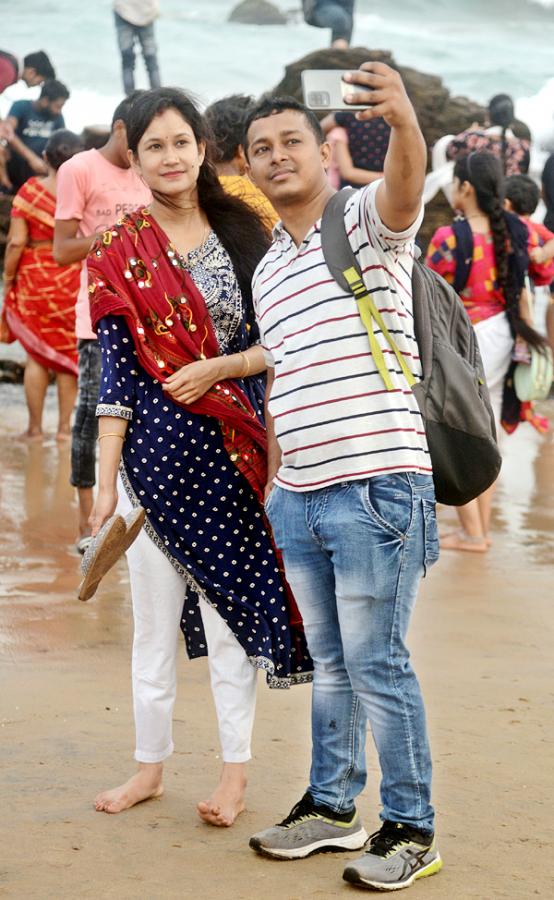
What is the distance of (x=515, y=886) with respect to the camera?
2.73m

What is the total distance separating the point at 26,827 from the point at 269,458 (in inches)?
39.2

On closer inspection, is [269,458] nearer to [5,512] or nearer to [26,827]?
[26,827]

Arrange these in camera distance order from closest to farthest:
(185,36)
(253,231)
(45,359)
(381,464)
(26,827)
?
(381,464)
(26,827)
(253,231)
(45,359)
(185,36)

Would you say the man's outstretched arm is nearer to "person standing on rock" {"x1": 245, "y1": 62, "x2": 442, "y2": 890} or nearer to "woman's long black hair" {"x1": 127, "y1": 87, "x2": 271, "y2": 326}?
"person standing on rock" {"x1": 245, "y1": 62, "x2": 442, "y2": 890}

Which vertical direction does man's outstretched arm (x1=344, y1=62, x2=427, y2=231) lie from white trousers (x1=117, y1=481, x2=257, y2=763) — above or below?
above

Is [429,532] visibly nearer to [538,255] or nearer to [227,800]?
[227,800]

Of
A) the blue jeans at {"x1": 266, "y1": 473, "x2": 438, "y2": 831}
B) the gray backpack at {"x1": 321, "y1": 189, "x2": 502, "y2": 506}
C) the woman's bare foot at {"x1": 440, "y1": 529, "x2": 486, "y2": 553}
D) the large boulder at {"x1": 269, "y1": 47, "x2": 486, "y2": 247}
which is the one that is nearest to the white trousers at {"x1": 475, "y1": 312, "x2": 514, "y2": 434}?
the woman's bare foot at {"x1": 440, "y1": 529, "x2": 486, "y2": 553}

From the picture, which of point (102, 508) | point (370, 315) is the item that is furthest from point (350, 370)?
point (102, 508)

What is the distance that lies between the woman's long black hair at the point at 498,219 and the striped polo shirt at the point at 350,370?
3.05 m

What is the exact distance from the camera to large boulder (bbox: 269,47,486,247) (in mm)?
11406

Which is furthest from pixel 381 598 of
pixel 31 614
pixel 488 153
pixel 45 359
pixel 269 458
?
pixel 45 359

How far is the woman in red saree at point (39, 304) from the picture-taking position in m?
7.41

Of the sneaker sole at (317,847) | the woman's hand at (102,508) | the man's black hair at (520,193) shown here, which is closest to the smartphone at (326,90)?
the woman's hand at (102,508)

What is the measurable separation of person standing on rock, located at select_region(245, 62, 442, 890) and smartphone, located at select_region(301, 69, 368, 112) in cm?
6
